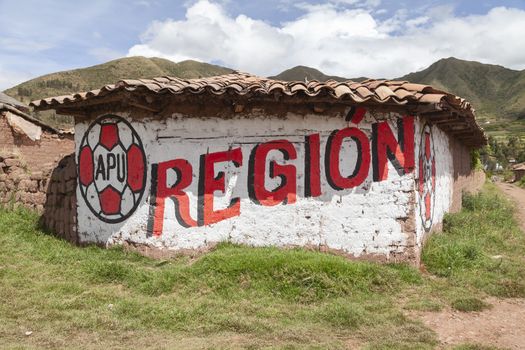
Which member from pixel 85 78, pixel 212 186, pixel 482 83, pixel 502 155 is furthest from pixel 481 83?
pixel 212 186

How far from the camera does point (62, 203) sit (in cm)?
832

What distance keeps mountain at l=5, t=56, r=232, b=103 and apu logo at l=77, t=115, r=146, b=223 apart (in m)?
49.7

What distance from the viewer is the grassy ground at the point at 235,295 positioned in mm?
4512

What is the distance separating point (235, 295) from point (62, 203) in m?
4.37

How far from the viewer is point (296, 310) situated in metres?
5.14

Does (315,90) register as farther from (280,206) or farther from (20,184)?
(20,184)

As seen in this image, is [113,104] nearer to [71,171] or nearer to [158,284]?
[71,171]

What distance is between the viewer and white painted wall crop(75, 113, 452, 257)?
6645 millimetres

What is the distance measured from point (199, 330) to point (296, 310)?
1103mm

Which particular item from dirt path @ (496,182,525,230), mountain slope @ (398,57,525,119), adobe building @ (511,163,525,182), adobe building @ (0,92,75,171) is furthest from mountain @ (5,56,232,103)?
mountain slope @ (398,57,525,119)

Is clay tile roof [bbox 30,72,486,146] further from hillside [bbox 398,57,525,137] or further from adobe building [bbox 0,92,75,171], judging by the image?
hillside [bbox 398,57,525,137]

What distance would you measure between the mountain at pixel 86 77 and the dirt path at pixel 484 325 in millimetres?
54808

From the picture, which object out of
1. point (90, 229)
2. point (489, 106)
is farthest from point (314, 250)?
point (489, 106)

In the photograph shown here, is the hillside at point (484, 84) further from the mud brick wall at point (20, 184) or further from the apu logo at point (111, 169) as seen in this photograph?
the apu logo at point (111, 169)
